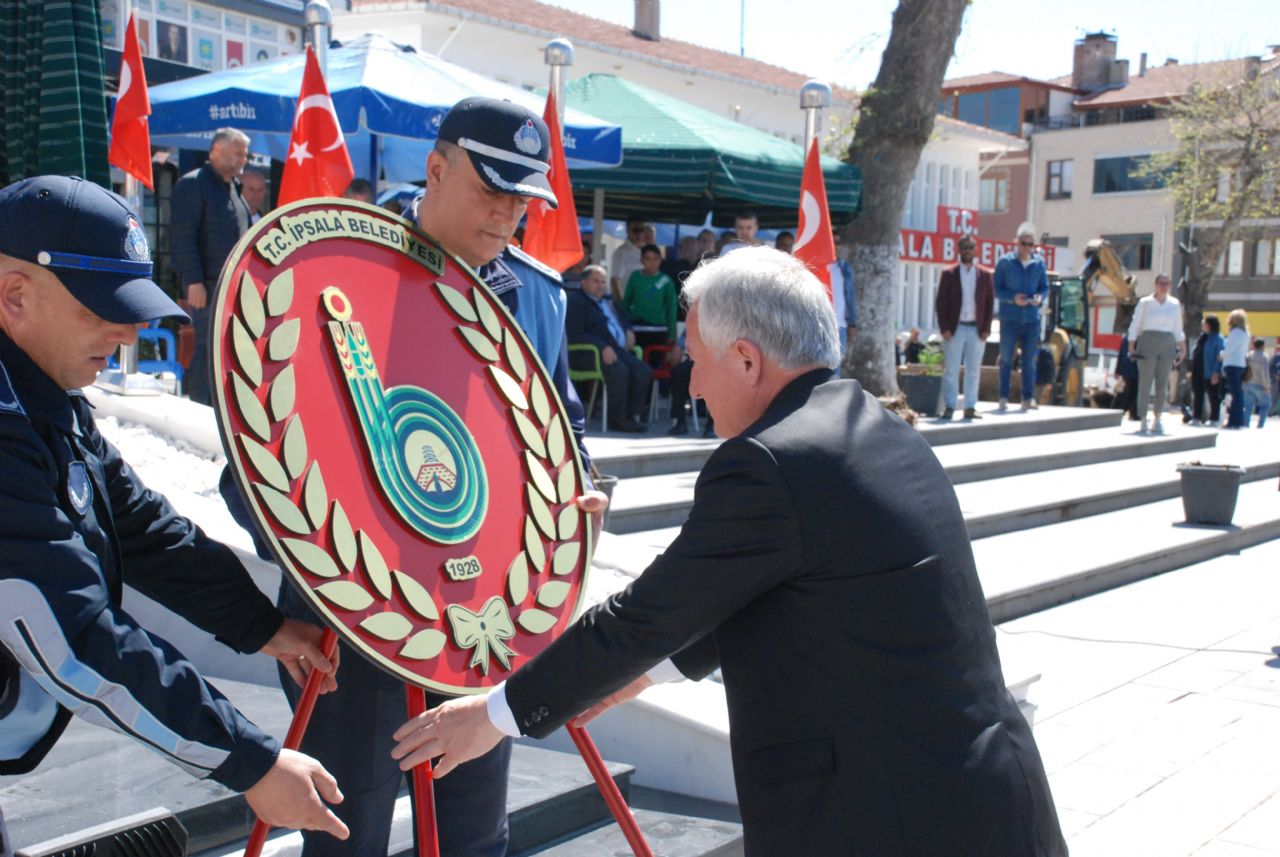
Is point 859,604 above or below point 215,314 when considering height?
below

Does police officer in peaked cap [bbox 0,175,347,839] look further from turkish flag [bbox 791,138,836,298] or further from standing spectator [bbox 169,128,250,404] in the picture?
turkish flag [bbox 791,138,836,298]

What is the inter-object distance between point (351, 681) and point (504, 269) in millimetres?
1003

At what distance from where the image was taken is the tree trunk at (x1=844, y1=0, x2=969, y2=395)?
14.0 m

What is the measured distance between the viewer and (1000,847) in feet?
6.55

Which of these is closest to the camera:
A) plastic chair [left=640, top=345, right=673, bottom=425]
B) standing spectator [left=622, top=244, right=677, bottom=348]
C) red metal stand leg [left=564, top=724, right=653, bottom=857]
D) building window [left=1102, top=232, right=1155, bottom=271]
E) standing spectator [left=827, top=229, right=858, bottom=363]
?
red metal stand leg [left=564, top=724, right=653, bottom=857]

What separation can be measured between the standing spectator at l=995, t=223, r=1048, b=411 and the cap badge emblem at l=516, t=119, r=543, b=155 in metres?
12.8

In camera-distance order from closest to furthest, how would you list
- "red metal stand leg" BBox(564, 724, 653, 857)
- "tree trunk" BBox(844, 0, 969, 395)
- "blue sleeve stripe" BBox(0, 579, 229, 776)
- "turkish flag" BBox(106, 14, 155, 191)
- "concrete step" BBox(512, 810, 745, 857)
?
"blue sleeve stripe" BBox(0, 579, 229, 776) < "red metal stand leg" BBox(564, 724, 653, 857) < "concrete step" BBox(512, 810, 745, 857) < "turkish flag" BBox(106, 14, 155, 191) < "tree trunk" BBox(844, 0, 969, 395)

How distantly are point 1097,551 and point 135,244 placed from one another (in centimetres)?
800

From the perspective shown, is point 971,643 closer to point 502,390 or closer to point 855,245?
point 502,390

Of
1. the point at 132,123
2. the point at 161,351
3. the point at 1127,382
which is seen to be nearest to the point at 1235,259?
the point at 1127,382

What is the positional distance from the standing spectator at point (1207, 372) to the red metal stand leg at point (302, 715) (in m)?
21.4

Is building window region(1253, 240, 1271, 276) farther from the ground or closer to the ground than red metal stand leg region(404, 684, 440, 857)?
farther from the ground

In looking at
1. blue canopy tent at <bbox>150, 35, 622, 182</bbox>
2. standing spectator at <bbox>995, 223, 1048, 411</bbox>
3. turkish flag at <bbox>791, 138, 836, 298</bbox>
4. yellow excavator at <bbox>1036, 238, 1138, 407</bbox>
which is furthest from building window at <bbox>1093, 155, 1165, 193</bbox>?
blue canopy tent at <bbox>150, 35, 622, 182</bbox>

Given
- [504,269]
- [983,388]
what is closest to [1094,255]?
[983,388]
